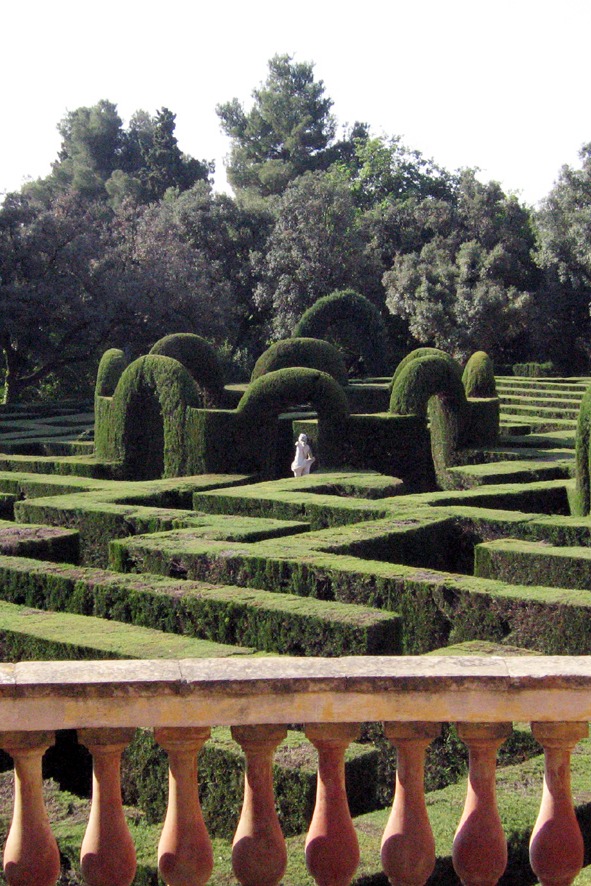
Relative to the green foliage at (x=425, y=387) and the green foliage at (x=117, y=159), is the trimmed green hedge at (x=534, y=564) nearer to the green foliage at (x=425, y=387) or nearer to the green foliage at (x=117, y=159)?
the green foliage at (x=425, y=387)

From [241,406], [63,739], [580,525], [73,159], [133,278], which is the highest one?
[73,159]

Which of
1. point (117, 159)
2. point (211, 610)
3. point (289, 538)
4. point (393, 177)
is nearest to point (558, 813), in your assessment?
point (211, 610)

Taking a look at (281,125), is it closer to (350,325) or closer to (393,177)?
(393,177)

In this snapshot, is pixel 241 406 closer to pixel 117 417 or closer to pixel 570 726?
pixel 117 417

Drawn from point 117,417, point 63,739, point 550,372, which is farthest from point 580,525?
point 550,372

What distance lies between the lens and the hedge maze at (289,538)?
7516mm

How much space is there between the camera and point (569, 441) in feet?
66.5

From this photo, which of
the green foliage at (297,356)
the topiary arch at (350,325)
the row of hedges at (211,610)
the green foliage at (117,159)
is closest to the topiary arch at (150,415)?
the green foliage at (297,356)

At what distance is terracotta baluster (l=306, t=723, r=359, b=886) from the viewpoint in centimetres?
309

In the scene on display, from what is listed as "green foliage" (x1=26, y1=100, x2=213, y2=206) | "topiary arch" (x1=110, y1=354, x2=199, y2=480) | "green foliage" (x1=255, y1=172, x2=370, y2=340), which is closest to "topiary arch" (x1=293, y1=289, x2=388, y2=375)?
"topiary arch" (x1=110, y1=354, x2=199, y2=480)

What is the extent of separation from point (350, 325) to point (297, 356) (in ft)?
26.2

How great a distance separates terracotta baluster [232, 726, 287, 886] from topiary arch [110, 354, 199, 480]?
15511 millimetres

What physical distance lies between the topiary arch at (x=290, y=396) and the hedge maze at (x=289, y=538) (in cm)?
4

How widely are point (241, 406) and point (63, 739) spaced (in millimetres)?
12028
